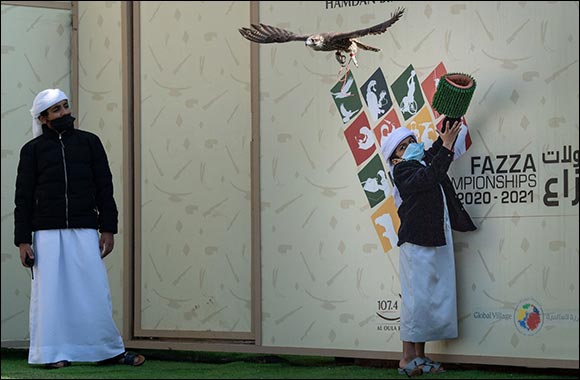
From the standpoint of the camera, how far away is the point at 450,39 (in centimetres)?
655

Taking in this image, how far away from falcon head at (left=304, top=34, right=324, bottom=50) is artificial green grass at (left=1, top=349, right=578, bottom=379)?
1832 millimetres

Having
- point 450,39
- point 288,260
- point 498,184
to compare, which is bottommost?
point 288,260

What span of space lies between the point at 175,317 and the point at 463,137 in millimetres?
2432

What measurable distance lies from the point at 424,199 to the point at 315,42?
1108mm

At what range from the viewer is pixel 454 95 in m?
6.20

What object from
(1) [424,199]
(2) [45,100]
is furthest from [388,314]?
(2) [45,100]

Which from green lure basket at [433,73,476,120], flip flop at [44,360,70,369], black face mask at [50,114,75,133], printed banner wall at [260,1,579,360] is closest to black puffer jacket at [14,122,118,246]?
black face mask at [50,114,75,133]

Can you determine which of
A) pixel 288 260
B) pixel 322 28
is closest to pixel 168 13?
pixel 322 28

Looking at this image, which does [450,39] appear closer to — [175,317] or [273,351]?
[273,351]

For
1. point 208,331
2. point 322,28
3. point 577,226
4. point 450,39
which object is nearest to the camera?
point 577,226

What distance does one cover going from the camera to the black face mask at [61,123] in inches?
269

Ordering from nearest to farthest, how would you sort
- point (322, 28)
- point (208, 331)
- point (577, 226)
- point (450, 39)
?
point (577, 226) → point (450, 39) → point (322, 28) → point (208, 331)

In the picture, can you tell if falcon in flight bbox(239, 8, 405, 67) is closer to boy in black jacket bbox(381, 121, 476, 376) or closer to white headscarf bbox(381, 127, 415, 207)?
white headscarf bbox(381, 127, 415, 207)

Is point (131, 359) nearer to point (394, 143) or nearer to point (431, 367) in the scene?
point (431, 367)
